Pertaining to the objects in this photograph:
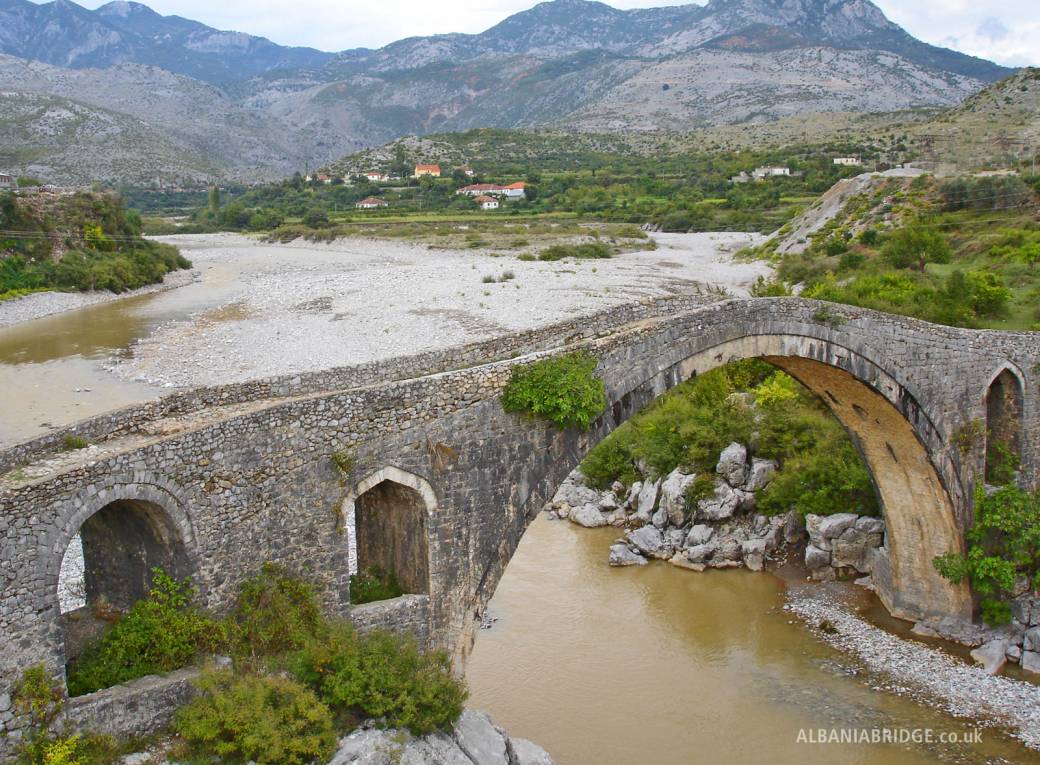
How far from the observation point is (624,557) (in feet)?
58.3

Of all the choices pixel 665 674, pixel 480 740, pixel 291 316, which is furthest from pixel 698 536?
pixel 291 316

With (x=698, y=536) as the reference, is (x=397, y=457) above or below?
above

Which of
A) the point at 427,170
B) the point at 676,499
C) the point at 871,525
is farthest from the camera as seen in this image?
the point at 427,170

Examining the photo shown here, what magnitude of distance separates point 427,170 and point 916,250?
2702 inches

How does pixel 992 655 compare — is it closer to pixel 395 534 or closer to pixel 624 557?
pixel 624 557

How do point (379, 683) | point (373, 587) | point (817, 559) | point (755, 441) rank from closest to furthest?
1. point (379, 683)
2. point (373, 587)
3. point (817, 559)
4. point (755, 441)

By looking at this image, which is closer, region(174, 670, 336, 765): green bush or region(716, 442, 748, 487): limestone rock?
region(174, 670, 336, 765): green bush

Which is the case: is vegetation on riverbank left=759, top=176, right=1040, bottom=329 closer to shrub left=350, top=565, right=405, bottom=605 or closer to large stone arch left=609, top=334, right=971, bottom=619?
large stone arch left=609, top=334, right=971, bottom=619

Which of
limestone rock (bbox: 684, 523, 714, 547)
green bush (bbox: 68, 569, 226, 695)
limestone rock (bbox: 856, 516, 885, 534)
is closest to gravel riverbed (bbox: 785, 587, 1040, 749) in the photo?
limestone rock (bbox: 856, 516, 885, 534)

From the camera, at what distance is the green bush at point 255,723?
6844 mm

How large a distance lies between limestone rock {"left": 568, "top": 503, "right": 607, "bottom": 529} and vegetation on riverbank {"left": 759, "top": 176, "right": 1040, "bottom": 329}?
6253mm

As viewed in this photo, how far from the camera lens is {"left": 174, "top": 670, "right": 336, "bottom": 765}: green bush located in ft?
22.5

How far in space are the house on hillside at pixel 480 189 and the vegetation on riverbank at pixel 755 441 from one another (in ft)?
181

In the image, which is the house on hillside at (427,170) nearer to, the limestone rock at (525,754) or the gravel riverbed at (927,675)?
the gravel riverbed at (927,675)
